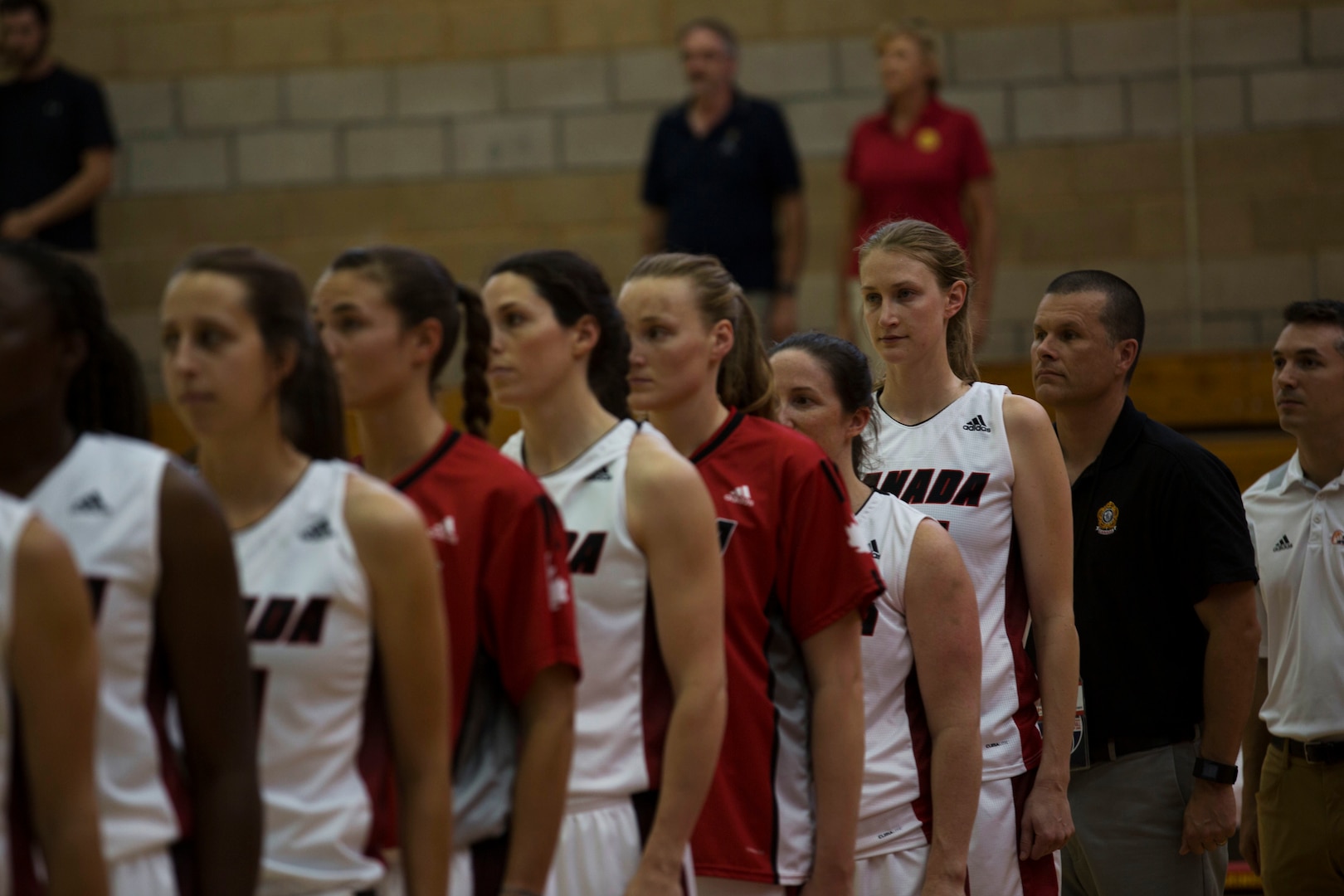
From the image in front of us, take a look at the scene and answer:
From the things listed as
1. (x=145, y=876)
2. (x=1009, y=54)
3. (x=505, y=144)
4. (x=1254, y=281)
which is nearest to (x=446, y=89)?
(x=505, y=144)

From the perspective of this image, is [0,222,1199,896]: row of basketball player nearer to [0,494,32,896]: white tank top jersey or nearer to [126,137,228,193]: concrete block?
[0,494,32,896]: white tank top jersey

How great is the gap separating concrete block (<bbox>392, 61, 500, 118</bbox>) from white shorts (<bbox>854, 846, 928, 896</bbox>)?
5.45 m

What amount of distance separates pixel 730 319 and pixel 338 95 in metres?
5.37

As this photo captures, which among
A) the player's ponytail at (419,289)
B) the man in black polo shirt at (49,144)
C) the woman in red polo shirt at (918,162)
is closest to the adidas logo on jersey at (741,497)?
the player's ponytail at (419,289)

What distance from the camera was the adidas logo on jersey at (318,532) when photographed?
1937mm

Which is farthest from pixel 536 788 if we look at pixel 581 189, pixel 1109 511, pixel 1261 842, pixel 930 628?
pixel 581 189

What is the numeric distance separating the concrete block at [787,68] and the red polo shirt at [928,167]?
1.12 metres

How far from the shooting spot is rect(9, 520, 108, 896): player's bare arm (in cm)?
157

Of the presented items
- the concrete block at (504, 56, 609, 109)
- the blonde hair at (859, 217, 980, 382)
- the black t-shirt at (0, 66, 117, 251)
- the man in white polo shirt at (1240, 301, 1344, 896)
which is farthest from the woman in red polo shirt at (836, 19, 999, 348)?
the black t-shirt at (0, 66, 117, 251)

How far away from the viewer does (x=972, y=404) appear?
322 centimetres

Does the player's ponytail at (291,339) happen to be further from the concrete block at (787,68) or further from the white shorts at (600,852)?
the concrete block at (787,68)

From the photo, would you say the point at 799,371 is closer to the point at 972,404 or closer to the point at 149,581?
the point at 972,404

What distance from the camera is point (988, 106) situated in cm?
725

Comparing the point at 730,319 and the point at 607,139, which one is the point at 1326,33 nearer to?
the point at 607,139
